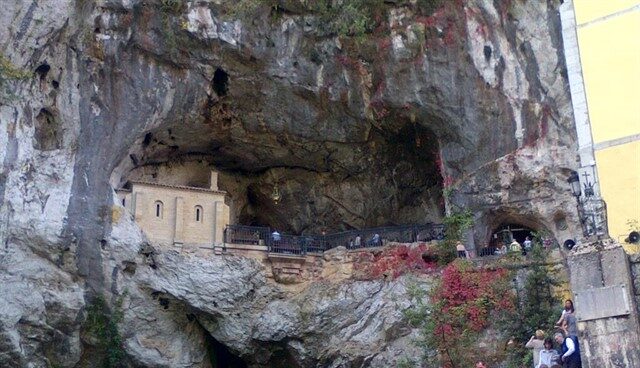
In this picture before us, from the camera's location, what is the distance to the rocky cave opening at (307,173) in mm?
25203

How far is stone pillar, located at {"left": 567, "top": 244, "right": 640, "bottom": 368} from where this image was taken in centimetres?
1337

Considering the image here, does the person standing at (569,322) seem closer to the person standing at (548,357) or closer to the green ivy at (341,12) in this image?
the person standing at (548,357)

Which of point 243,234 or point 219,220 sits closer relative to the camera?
point 219,220

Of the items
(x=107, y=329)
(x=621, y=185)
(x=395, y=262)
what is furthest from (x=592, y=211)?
(x=107, y=329)

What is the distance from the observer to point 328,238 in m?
26.0

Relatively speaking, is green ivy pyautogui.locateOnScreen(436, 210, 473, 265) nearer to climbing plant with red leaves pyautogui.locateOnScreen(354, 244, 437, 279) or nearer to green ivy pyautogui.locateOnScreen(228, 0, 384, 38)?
climbing plant with red leaves pyautogui.locateOnScreen(354, 244, 437, 279)

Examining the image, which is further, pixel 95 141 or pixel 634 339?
pixel 95 141

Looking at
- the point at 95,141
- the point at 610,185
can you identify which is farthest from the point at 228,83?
the point at 610,185

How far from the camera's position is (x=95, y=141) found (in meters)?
22.6

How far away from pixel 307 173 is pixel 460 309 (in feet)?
29.0

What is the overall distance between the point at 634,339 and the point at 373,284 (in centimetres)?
981

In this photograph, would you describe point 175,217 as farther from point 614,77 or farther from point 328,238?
point 614,77

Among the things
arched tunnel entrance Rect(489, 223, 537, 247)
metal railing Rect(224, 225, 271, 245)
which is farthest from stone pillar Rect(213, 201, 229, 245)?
arched tunnel entrance Rect(489, 223, 537, 247)

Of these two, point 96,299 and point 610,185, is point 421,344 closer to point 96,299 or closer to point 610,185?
point 610,185
